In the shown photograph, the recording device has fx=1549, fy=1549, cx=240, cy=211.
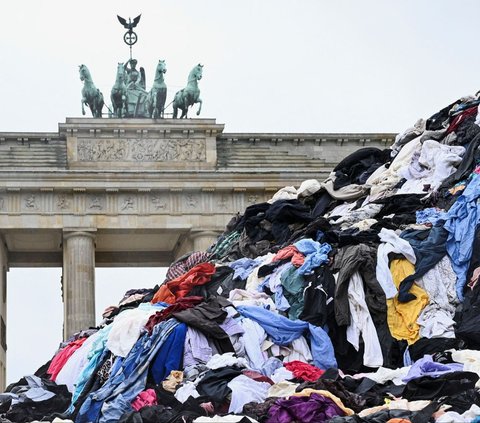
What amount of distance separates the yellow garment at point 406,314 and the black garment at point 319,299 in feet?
1.95

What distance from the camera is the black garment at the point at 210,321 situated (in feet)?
46.4

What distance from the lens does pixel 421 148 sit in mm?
17609

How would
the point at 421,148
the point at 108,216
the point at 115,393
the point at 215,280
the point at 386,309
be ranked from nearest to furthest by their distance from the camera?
the point at 115,393
the point at 386,309
the point at 215,280
the point at 421,148
the point at 108,216

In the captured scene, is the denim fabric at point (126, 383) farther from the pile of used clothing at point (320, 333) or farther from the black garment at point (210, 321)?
the black garment at point (210, 321)

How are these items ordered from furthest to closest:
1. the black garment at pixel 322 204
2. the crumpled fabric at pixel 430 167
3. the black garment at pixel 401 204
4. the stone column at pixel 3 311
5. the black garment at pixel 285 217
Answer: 1. the stone column at pixel 3 311
2. the black garment at pixel 322 204
3. the black garment at pixel 285 217
4. the crumpled fabric at pixel 430 167
5. the black garment at pixel 401 204

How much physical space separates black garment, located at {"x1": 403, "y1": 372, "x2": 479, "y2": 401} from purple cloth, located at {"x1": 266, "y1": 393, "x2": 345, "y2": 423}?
2.87 feet

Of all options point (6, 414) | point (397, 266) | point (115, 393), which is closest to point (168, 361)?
point (115, 393)

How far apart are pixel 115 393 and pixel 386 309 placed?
2769 mm

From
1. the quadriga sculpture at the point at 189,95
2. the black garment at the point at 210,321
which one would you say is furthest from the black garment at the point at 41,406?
the quadriga sculpture at the point at 189,95

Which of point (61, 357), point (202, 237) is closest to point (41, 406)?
point (61, 357)

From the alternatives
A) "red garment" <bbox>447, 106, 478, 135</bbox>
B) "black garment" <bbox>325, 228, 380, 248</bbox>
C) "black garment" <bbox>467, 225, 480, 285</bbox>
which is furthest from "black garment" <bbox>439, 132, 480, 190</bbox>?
"black garment" <bbox>467, 225, 480, 285</bbox>

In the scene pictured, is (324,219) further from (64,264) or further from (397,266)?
(64,264)

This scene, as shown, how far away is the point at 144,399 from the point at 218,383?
68 centimetres

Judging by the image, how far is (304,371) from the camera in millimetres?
13617
